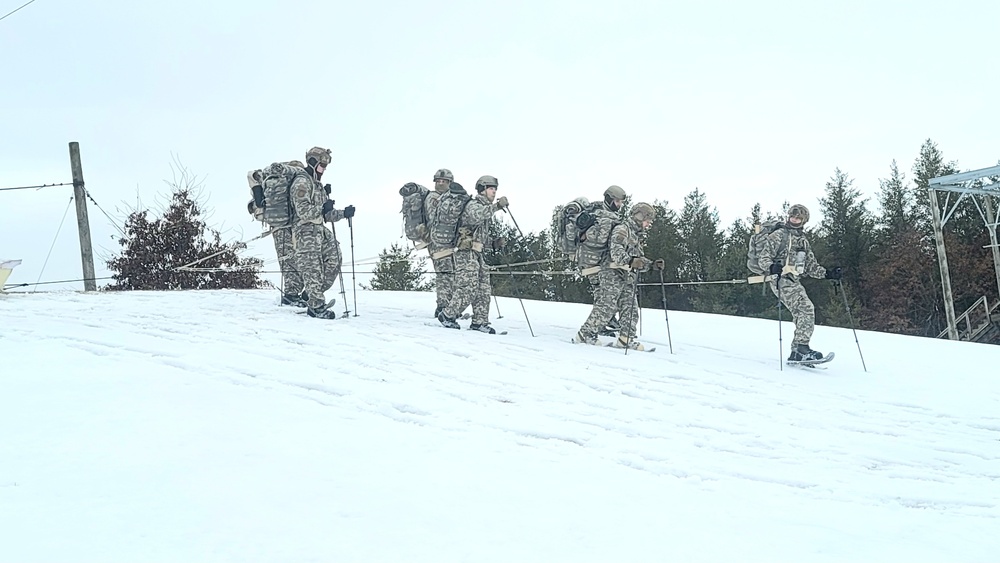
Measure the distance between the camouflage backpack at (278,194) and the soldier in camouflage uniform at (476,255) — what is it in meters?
2.51

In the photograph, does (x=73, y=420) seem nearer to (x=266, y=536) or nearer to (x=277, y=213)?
(x=266, y=536)

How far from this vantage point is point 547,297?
42.9 metres

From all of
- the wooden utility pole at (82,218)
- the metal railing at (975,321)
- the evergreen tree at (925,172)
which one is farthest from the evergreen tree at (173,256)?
the evergreen tree at (925,172)

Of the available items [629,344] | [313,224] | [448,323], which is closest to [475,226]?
[448,323]

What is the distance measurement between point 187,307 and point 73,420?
312 inches

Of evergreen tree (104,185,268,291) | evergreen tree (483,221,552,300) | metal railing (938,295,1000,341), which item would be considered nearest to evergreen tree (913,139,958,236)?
metal railing (938,295,1000,341)

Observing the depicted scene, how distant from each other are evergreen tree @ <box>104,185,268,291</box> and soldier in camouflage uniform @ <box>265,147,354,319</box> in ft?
49.2

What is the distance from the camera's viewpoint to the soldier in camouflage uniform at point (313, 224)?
11.9 m

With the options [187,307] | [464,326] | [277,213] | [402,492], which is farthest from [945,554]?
[187,307]

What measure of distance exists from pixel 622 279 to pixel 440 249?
2717 millimetres

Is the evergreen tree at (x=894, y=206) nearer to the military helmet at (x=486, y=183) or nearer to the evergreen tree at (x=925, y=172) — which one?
the evergreen tree at (x=925, y=172)

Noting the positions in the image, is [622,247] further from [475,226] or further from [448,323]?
[448,323]

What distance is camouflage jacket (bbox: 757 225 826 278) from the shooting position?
38.5 ft

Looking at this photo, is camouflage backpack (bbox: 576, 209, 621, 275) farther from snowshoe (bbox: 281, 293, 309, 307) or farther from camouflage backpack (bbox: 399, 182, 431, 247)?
snowshoe (bbox: 281, 293, 309, 307)
